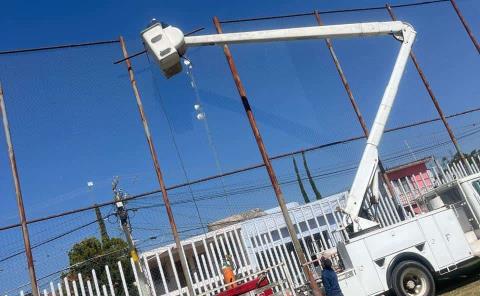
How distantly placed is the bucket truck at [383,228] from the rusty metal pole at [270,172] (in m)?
0.68

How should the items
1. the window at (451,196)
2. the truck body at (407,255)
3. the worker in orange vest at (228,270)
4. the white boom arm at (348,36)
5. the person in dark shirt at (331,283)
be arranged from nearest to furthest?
the person in dark shirt at (331,283) < the truck body at (407,255) < the white boom arm at (348,36) < the worker in orange vest at (228,270) < the window at (451,196)

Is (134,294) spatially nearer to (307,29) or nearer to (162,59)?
(162,59)

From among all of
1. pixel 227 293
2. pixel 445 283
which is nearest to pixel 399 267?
pixel 445 283

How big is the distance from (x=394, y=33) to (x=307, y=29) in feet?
7.62

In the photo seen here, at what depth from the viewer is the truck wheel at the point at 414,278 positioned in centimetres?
774

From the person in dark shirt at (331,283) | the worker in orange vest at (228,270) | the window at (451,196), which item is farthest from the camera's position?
the window at (451,196)

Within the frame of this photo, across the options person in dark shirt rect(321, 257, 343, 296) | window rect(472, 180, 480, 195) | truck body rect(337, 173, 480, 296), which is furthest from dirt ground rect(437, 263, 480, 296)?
person in dark shirt rect(321, 257, 343, 296)

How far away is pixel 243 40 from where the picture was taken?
921cm

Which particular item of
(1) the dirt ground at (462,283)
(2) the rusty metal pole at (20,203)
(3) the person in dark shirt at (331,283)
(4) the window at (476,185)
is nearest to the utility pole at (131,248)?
(2) the rusty metal pole at (20,203)

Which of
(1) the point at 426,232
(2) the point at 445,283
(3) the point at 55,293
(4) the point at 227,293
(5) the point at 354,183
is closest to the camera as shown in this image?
(4) the point at 227,293

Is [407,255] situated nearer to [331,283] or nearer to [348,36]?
[331,283]

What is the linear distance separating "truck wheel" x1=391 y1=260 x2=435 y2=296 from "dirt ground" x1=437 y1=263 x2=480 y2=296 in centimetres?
44

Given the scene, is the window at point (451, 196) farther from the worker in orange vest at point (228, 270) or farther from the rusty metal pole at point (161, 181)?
the rusty metal pole at point (161, 181)

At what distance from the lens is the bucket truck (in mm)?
7691
